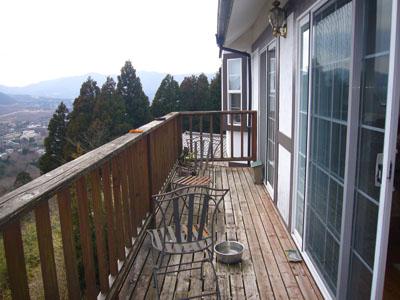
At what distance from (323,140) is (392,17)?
110 cm

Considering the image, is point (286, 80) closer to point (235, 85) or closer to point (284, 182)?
point (284, 182)

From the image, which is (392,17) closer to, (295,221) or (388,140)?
(388,140)

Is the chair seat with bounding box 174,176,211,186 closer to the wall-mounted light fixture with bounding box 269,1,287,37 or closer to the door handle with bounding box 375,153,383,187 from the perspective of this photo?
the wall-mounted light fixture with bounding box 269,1,287,37

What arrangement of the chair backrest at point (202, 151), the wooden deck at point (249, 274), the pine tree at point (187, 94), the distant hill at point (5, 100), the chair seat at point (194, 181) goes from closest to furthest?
the wooden deck at point (249, 274), the chair seat at point (194, 181), the chair backrest at point (202, 151), the pine tree at point (187, 94), the distant hill at point (5, 100)

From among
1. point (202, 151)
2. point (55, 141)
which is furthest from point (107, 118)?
point (202, 151)

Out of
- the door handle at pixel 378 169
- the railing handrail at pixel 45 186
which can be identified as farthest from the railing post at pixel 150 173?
the door handle at pixel 378 169

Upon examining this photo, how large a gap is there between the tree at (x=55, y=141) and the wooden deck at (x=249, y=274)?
58.4 ft

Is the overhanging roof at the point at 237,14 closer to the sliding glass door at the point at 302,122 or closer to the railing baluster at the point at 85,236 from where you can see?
the sliding glass door at the point at 302,122

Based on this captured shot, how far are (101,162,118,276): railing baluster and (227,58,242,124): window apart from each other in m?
7.30

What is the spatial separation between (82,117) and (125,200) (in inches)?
761

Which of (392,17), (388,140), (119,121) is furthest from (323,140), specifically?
(119,121)

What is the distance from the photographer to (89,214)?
6.94 feet

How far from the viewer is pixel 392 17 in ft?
4.50

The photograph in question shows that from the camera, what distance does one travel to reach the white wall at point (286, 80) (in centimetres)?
325
